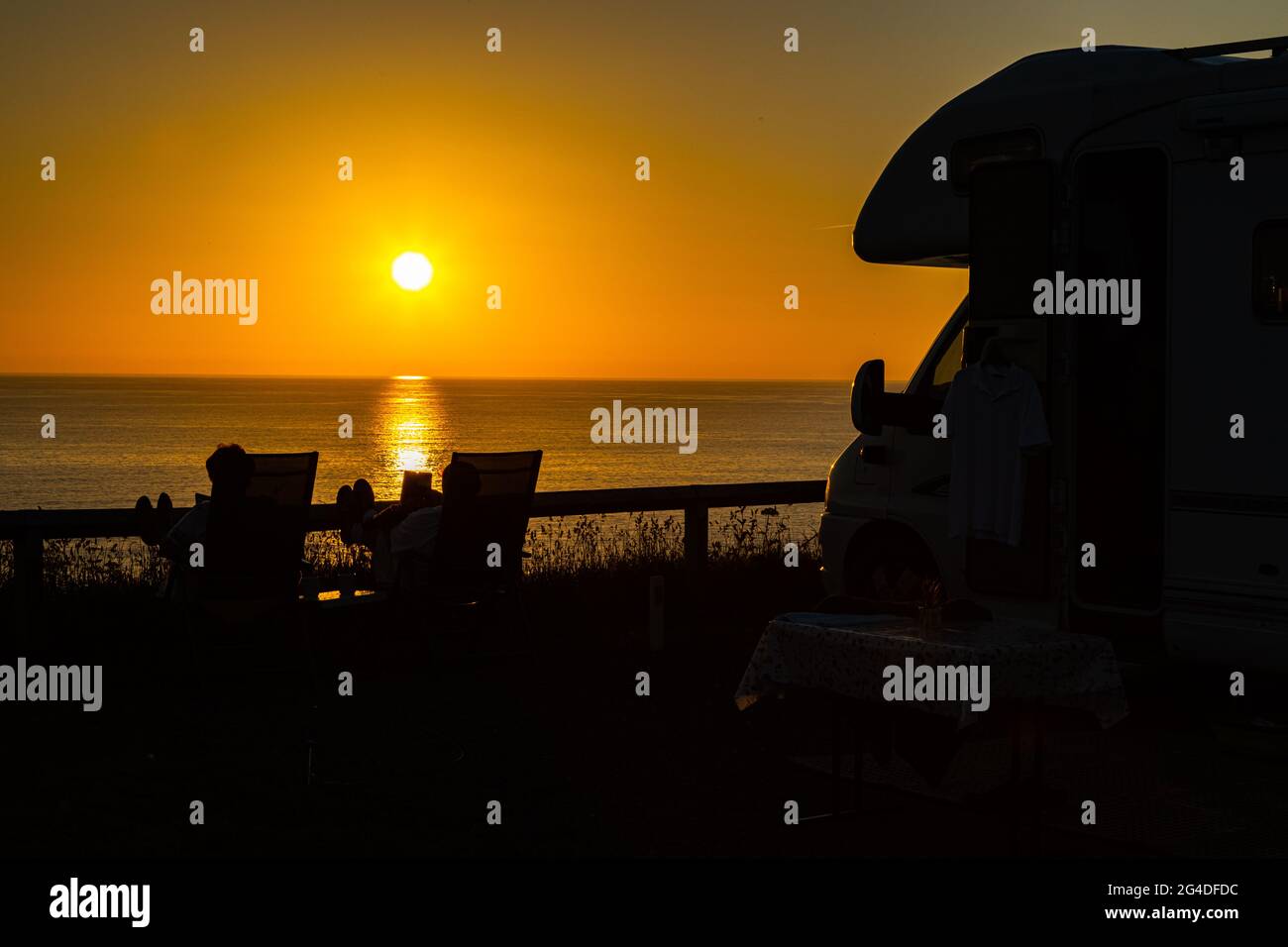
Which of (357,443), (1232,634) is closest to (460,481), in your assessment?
(1232,634)

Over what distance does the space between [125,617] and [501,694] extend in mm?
3203

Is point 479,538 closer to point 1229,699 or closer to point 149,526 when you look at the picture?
point 149,526

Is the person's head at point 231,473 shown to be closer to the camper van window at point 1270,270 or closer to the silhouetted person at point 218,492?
the silhouetted person at point 218,492

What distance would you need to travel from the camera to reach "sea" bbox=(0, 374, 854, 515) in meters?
55.0

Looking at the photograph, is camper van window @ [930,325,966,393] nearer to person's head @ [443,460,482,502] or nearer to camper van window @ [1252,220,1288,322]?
camper van window @ [1252,220,1288,322]

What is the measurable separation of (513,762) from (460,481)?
2.79 m

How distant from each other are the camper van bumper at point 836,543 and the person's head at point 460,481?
2.18 m

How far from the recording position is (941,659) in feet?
18.5

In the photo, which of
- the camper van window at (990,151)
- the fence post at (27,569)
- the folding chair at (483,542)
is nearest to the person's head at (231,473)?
the folding chair at (483,542)

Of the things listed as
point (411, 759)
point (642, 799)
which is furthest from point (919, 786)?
point (411, 759)

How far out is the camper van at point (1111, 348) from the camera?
296 inches

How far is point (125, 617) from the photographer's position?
10.8 metres

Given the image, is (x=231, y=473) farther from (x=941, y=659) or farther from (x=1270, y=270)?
(x=1270, y=270)

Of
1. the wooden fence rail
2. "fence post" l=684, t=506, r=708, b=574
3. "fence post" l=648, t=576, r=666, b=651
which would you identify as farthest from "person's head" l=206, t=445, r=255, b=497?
"fence post" l=684, t=506, r=708, b=574
